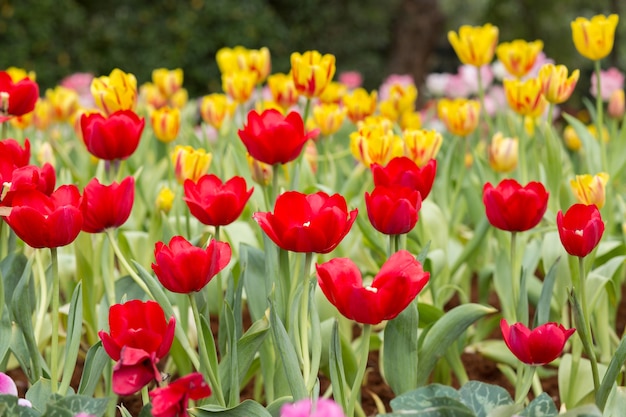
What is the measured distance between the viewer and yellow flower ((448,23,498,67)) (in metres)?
2.41

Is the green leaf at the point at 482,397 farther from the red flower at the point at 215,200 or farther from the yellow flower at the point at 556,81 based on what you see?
the yellow flower at the point at 556,81

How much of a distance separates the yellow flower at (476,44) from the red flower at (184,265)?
1.48 m

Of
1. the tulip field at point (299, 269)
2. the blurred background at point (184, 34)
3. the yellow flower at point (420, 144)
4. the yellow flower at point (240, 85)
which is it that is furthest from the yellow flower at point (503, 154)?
the blurred background at point (184, 34)

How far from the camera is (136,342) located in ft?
3.27

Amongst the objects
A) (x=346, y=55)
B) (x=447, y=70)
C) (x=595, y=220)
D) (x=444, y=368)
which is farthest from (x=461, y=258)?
(x=447, y=70)

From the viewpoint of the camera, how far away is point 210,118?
2566 millimetres

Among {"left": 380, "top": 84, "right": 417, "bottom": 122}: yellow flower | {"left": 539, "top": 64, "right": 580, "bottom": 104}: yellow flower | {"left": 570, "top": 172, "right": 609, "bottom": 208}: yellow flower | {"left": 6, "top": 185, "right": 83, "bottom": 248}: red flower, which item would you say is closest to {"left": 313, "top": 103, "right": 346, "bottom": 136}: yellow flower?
{"left": 380, "top": 84, "right": 417, "bottom": 122}: yellow flower

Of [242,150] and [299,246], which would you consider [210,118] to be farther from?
[299,246]

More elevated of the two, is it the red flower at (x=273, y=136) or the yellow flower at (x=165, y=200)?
the red flower at (x=273, y=136)

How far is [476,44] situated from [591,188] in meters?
0.89

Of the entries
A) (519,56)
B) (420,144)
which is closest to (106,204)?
(420,144)

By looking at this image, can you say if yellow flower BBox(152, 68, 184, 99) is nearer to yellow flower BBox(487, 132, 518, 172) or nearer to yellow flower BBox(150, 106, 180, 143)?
yellow flower BBox(150, 106, 180, 143)

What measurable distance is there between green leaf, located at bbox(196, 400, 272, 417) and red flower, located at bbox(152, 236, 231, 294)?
0.15 meters

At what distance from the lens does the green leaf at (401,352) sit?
1.33 meters
